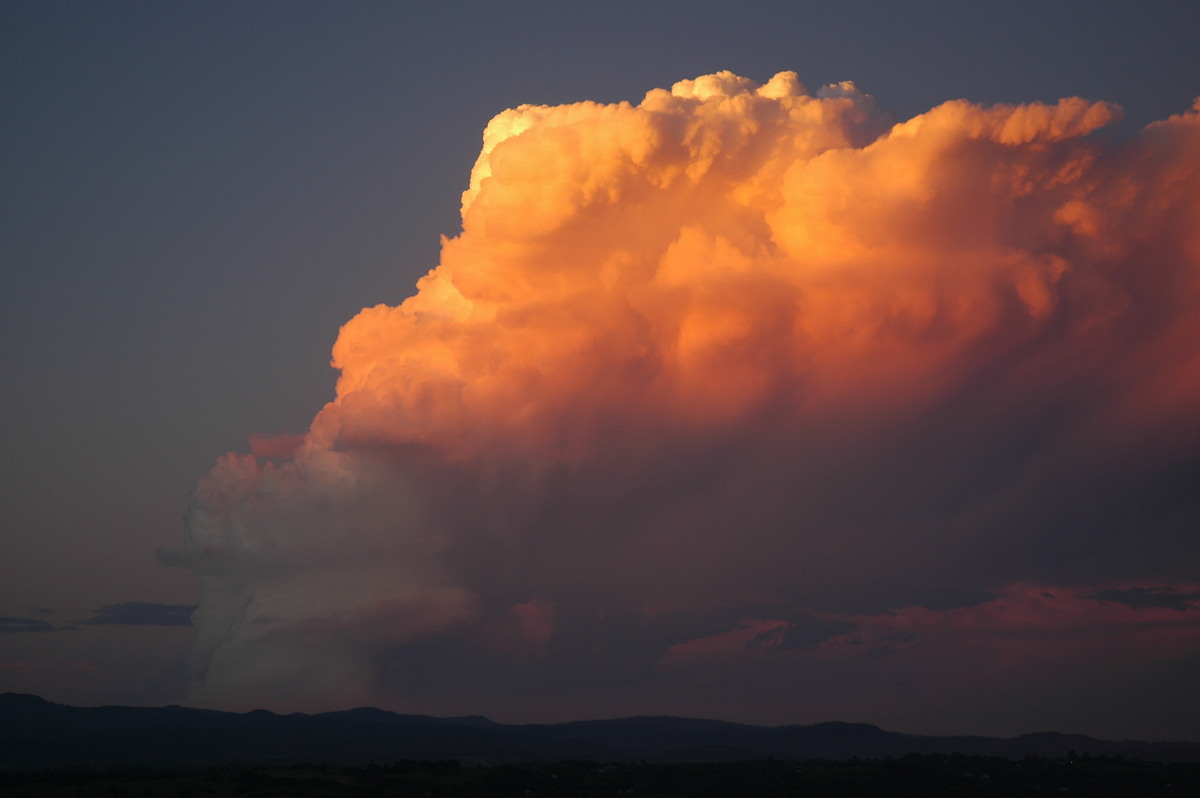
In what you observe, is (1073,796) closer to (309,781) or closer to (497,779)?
(497,779)

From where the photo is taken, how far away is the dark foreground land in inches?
4769

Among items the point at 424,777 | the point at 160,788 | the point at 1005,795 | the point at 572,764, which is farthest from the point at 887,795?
the point at 160,788

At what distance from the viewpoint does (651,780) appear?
15288 cm

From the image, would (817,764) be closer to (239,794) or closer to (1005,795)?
(1005,795)

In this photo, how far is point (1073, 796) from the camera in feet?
529

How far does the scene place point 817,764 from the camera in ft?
610

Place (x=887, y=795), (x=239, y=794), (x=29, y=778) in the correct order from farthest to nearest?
(x=887, y=795) → (x=29, y=778) → (x=239, y=794)

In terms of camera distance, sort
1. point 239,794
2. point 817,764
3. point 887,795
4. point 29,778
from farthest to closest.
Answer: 1. point 817,764
2. point 887,795
3. point 29,778
4. point 239,794

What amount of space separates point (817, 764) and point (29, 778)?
378ft

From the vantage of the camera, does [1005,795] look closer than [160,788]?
No

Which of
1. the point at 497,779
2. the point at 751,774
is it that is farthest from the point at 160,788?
the point at 751,774

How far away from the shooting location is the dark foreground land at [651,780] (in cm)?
12112

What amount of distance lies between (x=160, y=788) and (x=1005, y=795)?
110 metres

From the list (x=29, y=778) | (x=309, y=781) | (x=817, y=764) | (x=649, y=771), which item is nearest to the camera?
(x=309, y=781)
